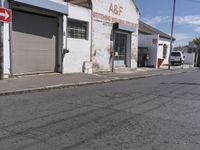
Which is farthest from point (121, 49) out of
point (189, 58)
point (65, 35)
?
point (189, 58)

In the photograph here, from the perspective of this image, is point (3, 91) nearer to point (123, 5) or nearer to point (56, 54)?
point (56, 54)

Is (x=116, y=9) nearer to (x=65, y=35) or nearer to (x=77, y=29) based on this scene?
(x=77, y=29)

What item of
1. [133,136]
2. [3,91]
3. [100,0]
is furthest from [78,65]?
[133,136]

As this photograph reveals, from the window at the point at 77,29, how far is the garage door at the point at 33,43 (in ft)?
3.90

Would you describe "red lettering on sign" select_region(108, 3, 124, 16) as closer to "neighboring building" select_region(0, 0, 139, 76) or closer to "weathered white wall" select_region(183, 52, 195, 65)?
"neighboring building" select_region(0, 0, 139, 76)

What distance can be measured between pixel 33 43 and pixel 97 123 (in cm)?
887

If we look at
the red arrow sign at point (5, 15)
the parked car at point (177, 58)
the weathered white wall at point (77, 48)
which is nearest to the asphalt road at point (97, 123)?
the red arrow sign at point (5, 15)

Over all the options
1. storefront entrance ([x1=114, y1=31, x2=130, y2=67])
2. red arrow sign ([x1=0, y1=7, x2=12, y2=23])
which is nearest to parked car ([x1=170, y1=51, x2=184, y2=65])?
storefront entrance ([x1=114, y1=31, x2=130, y2=67])

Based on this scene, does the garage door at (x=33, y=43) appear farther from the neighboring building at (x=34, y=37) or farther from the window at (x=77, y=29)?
the window at (x=77, y=29)

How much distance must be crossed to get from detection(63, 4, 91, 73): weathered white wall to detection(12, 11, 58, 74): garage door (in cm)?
91

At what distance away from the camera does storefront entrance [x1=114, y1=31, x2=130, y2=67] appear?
2082 centimetres

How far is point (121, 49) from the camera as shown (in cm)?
2170

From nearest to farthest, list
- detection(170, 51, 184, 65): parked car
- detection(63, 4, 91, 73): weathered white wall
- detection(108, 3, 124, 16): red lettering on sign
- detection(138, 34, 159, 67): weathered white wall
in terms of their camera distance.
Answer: detection(63, 4, 91, 73): weathered white wall, detection(108, 3, 124, 16): red lettering on sign, detection(138, 34, 159, 67): weathered white wall, detection(170, 51, 184, 65): parked car

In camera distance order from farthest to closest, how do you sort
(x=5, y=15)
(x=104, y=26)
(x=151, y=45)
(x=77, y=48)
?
(x=151, y=45) → (x=104, y=26) → (x=77, y=48) → (x=5, y=15)
